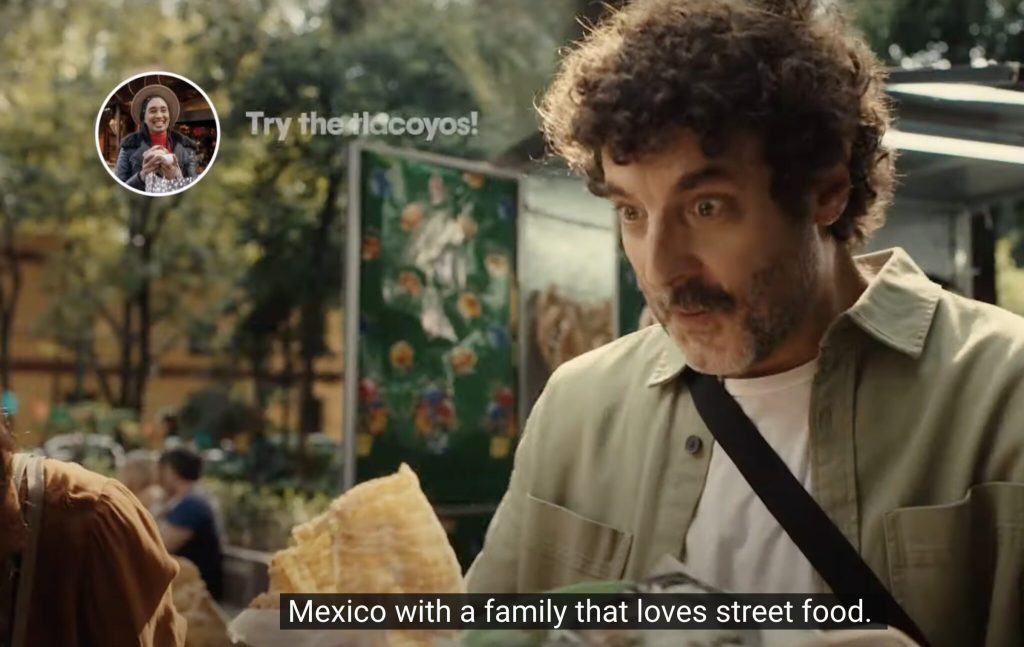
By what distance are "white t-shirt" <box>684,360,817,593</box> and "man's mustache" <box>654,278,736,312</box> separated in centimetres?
17

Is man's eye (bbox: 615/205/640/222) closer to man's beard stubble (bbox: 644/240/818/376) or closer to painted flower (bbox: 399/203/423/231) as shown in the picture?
man's beard stubble (bbox: 644/240/818/376)

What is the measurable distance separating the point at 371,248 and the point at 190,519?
0.72 meters

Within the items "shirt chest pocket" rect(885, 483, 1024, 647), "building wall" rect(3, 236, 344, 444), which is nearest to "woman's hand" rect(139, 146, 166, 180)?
"building wall" rect(3, 236, 344, 444)

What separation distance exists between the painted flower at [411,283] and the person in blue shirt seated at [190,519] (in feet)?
1.95

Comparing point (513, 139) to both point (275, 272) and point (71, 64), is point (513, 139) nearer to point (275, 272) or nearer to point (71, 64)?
point (275, 272)

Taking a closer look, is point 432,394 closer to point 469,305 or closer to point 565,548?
point 469,305

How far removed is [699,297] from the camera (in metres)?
2.11

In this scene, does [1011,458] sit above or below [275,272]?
below

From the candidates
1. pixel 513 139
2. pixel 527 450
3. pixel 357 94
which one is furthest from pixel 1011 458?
pixel 357 94

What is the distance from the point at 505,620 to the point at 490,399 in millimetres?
497

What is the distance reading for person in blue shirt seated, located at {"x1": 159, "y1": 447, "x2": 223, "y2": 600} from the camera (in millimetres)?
2691

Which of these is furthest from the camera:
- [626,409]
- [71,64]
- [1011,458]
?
[71,64]

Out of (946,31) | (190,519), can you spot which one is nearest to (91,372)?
(190,519)

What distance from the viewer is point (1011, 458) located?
79.4 inches
